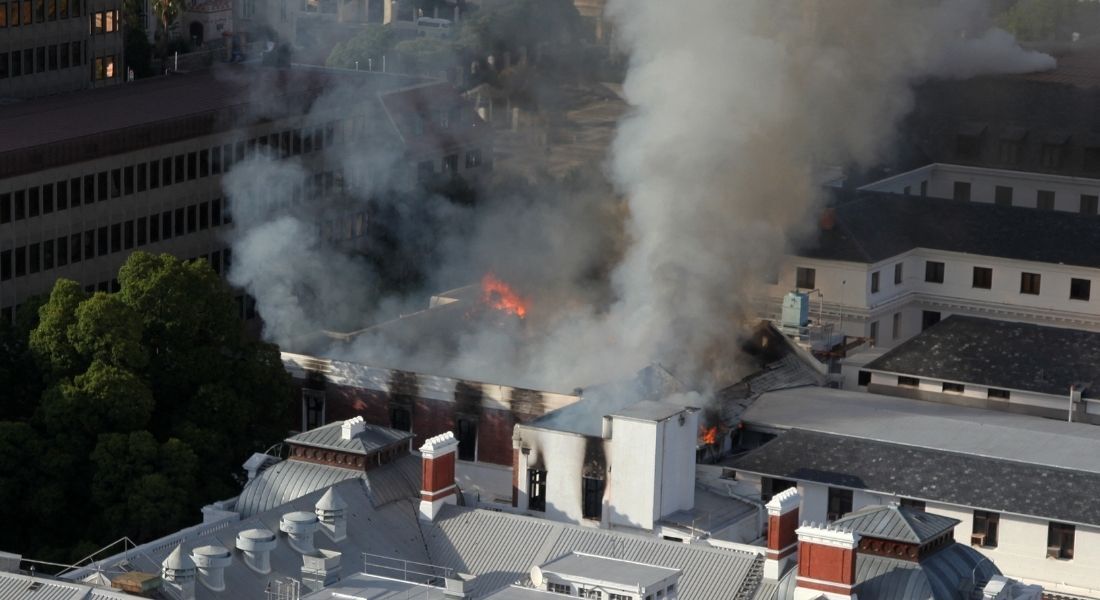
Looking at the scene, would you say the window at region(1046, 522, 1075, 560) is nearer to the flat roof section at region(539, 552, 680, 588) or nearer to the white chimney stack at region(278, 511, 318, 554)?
the flat roof section at region(539, 552, 680, 588)

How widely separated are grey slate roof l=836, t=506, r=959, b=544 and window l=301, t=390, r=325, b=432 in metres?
25.4

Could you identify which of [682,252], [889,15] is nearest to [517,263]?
[682,252]

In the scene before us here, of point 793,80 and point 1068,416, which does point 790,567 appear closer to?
point 1068,416

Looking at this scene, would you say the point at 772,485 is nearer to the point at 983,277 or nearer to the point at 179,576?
the point at 179,576

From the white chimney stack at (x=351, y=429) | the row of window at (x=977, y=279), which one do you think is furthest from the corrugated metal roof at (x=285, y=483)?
the row of window at (x=977, y=279)

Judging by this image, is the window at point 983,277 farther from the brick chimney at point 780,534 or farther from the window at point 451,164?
the brick chimney at point 780,534

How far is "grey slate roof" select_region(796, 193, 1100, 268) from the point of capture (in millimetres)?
105688

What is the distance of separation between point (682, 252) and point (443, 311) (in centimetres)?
850

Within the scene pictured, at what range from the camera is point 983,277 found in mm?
107812

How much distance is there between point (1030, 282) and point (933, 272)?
3.87 m

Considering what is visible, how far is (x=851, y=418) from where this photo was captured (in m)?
84.1

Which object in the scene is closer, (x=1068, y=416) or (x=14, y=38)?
(x=1068, y=416)

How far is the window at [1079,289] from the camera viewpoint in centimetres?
10631

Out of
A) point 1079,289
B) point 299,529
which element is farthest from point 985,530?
point 1079,289
